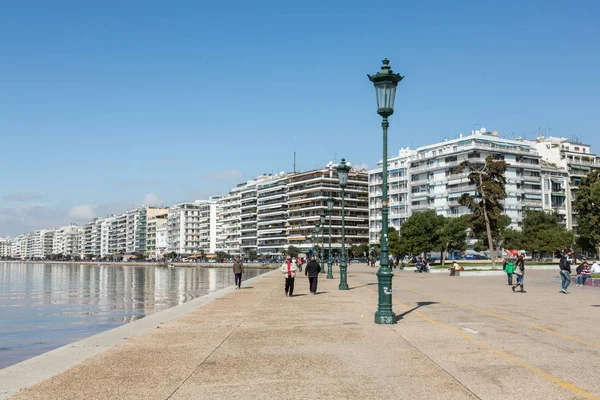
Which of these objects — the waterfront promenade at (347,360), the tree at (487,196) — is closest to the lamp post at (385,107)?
the waterfront promenade at (347,360)

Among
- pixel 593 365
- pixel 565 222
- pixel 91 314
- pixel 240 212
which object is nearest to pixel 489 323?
pixel 593 365

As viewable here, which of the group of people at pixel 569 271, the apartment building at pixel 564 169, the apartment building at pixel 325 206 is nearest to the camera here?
the group of people at pixel 569 271

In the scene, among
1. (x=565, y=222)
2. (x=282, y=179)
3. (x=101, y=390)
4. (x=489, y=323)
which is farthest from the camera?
(x=282, y=179)

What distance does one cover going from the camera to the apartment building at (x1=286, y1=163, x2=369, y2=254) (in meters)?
152

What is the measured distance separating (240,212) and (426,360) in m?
185

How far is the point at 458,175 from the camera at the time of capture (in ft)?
368

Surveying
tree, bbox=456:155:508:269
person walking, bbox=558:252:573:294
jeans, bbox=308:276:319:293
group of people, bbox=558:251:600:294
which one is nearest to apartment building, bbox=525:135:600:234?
tree, bbox=456:155:508:269

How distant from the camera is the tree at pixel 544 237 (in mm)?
71562

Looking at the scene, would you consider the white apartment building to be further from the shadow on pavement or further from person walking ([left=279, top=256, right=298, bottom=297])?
the shadow on pavement

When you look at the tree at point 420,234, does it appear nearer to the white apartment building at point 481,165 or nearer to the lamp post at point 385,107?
the white apartment building at point 481,165

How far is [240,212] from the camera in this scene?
19275 cm

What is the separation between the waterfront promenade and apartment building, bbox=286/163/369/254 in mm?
133958

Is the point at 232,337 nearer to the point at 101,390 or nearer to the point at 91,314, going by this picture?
the point at 101,390

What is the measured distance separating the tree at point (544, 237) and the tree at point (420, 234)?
11774mm
